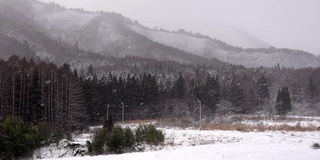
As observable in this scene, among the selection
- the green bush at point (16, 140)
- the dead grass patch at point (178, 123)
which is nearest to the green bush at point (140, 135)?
the green bush at point (16, 140)

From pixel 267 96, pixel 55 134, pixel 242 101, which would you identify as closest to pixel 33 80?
pixel 55 134

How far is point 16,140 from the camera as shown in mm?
30219

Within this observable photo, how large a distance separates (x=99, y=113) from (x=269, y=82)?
6612 cm

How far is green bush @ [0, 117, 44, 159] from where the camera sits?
96.8ft

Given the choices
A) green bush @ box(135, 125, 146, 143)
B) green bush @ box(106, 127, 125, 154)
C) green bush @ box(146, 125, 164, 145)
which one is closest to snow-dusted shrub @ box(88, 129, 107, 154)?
green bush @ box(106, 127, 125, 154)

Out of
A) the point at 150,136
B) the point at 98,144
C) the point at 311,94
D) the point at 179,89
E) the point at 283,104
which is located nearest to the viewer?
the point at 98,144

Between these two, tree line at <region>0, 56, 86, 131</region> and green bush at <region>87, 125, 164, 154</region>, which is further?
tree line at <region>0, 56, 86, 131</region>

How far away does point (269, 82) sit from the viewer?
127 m

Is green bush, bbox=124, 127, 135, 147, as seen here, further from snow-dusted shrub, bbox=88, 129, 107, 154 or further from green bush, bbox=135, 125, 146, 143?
snow-dusted shrub, bbox=88, 129, 107, 154

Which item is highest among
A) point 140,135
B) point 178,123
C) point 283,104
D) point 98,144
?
point 283,104

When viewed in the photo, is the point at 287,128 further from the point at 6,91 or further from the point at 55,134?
the point at 6,91

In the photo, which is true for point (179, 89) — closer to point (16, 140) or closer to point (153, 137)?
point (153, 137)

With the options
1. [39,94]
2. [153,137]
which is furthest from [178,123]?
[153,137]

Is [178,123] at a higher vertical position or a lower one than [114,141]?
lower
